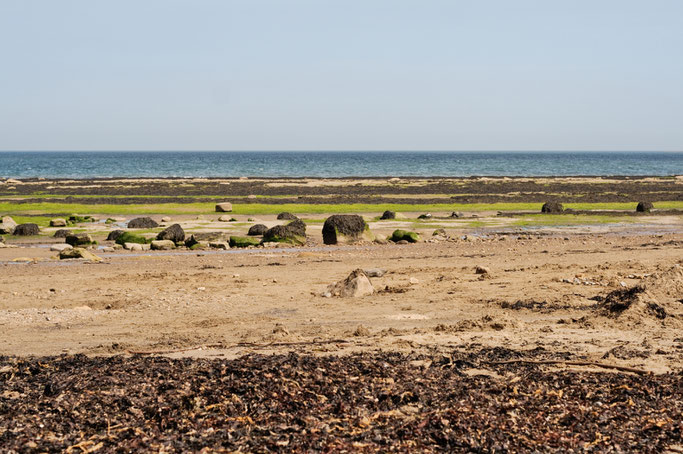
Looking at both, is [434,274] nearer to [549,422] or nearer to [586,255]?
[586,255]

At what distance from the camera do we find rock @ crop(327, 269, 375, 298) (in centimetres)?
1373

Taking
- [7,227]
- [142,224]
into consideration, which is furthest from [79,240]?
[142,224]

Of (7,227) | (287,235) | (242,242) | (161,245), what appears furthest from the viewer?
(7,227)

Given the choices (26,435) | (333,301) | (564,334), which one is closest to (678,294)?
(564,334)

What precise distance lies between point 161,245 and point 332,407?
1941 cm

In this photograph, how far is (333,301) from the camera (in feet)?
43.8

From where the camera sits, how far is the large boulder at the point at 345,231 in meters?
25.7

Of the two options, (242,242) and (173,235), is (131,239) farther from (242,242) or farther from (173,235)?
(242,242)

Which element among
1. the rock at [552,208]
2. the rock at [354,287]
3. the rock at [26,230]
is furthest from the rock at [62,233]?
the rock at [552,208]

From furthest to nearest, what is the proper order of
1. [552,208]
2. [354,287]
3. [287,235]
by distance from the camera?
[552,208] < [287,235] < [354,287]

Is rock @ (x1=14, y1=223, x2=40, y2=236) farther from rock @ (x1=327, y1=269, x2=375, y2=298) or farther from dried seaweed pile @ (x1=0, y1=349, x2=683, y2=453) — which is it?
dried seaweed pile @ (x1=0, y1=349, x2=683, y2=453)

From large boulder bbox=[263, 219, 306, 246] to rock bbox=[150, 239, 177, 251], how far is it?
3.24 meters

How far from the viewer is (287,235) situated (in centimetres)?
2611

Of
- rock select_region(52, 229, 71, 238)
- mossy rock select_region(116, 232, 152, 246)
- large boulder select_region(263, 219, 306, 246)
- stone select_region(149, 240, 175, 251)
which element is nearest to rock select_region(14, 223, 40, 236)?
rock select_region(52, 229, 71, 238)
